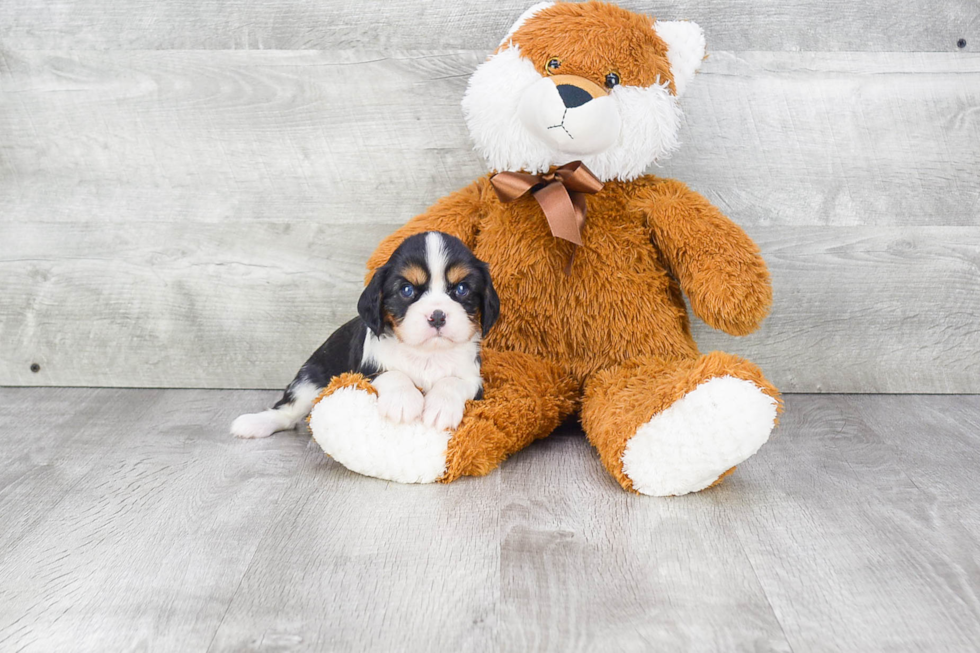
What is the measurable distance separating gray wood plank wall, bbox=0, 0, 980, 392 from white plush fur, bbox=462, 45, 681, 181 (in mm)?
356

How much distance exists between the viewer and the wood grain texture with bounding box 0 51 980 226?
6.56 feet

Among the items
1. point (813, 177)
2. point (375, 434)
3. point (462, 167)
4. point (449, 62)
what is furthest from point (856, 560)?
point (449, 62)

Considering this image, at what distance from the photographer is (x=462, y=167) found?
2.04 meters

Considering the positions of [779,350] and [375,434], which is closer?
[375,434]

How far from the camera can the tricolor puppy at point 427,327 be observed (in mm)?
1469

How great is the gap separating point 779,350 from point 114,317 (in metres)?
1.64

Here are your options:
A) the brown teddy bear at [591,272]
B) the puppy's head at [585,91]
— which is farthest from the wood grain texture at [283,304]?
the puppy's head at [585,91]

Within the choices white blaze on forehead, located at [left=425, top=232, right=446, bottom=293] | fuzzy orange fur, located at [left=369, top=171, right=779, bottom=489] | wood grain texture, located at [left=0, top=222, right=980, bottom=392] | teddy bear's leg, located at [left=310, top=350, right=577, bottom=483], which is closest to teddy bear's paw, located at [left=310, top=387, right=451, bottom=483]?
teddy bear's leg, located at [left=310, top=350, right=577, bottom=483]

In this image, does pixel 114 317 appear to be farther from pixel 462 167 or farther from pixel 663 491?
pixel 663 491

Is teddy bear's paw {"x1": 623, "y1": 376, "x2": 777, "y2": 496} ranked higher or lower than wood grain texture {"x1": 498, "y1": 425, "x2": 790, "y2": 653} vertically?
higher

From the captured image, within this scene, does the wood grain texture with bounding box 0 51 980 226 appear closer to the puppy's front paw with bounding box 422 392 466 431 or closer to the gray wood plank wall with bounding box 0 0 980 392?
the gray wood plank wall with bounding box 0 0 980 392

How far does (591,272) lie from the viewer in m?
1.71

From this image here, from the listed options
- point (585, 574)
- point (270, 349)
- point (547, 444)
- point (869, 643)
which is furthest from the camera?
point (270, 349)

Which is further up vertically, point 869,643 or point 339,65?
point 339,65
